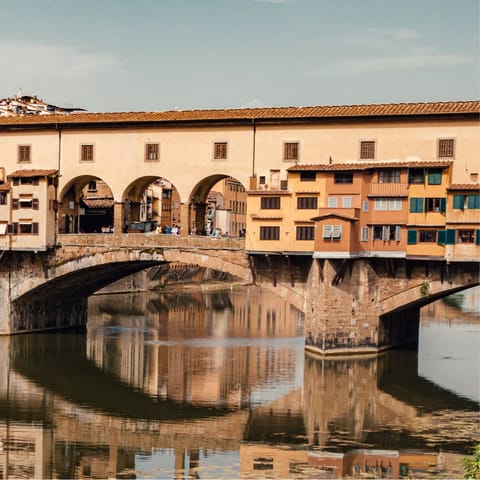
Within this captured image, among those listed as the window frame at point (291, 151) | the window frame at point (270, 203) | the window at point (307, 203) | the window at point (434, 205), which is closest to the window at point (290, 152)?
the window frame at point (291, 151)

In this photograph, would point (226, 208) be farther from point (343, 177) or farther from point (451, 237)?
point (451, 237)

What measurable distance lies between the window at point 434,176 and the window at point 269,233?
23.9 ft

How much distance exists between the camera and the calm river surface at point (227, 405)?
91.8 feet

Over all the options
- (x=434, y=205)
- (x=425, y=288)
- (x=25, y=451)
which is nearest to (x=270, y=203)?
(x=434, y=205)

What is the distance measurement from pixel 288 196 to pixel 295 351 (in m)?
7.54

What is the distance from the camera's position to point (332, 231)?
4319 cm

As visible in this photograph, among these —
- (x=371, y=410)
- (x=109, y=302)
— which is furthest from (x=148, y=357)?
(x=109, y=302)

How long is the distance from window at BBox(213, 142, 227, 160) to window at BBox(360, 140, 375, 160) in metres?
6.61

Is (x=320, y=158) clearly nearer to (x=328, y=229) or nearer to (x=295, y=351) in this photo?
(x=328, y=229)

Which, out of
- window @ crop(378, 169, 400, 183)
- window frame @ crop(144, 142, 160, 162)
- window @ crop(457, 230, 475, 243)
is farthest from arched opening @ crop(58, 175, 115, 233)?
window @ crop(457, 230, 475, 243)

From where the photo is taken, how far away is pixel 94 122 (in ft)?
159

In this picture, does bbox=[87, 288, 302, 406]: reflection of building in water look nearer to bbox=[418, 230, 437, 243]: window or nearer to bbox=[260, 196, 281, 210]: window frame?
bbox=[260, 196, 281, 210]: window frame

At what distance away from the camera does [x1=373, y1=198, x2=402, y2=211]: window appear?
43438mm

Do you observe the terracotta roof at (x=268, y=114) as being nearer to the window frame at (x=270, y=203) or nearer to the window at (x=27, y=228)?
the window frame at (x=270, y=203)
